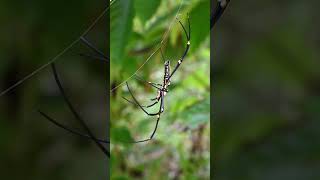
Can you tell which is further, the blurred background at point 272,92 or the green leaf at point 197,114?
the green leaf at point 197,114

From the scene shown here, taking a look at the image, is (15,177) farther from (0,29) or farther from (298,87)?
(298,87)

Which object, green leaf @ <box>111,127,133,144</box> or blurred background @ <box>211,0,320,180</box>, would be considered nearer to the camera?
blurred background @ <box>211,0,320,180</box>

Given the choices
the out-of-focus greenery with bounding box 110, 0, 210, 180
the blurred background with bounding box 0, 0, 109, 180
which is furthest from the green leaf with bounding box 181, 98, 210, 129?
the blurred background with bounding box 0, 0, 109, 180

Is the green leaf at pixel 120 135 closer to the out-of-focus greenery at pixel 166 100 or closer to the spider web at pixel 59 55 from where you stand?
the out-of-focus greenery at pixel 166 100

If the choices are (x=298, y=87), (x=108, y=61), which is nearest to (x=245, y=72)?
(x=298, y=87)

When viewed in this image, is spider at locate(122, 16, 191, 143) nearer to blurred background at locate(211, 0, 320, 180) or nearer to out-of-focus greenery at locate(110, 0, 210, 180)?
out-of-focus greenery at locate(110, 0, 210, 180)

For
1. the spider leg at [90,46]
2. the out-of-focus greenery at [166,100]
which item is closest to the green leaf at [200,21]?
the out-of-focus greenery at [166,100]
